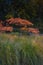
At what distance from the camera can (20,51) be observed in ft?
19.1

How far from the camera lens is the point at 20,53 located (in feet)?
19.1

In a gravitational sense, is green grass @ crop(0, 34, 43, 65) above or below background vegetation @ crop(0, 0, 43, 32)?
below

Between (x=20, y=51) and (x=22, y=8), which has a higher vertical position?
(x=22, y=8)

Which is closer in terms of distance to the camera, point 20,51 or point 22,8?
point 20,51

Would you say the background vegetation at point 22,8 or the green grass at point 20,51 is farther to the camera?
the background vegetation at point 22,8

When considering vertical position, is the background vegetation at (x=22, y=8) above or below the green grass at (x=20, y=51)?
above

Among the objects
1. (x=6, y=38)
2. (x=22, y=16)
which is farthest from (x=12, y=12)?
(x=6, y=38)

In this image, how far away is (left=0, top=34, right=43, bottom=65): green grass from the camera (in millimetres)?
5762

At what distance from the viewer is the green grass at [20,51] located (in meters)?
5.76

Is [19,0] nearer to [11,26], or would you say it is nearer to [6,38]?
[11,26]

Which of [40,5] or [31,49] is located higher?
[40,5]

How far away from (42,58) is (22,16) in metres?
2.94

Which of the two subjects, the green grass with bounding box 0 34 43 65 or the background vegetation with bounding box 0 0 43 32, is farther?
the background vegetation with bounding box 0 0 43 32

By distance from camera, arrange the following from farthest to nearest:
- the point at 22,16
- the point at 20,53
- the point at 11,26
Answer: the point at 22,16
the point at 11,26
the point at 20,53
